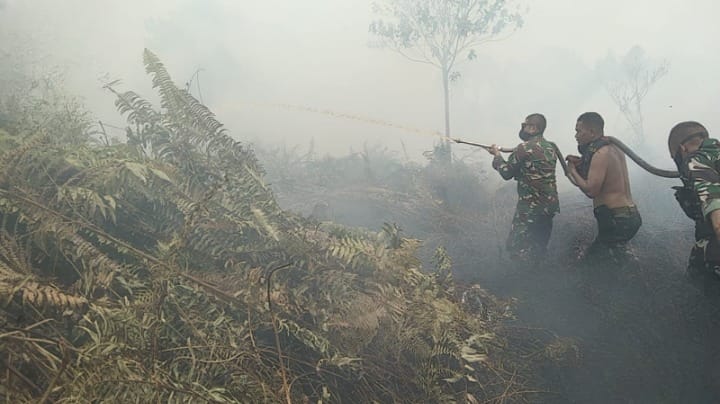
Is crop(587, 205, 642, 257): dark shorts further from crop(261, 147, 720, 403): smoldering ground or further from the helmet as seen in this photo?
the helmet

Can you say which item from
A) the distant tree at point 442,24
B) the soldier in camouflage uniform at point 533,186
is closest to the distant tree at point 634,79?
the distant tree at point 442,24

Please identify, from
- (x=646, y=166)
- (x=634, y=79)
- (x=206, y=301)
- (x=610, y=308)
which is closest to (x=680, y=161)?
(x=646, y=166)

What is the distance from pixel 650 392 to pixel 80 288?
3.25 meters

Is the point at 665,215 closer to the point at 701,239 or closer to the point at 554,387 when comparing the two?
the point at 701,239

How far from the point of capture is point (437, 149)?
891 cm

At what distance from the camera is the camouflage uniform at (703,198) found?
271 cm

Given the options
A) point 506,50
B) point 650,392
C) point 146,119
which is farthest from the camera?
point 506,50

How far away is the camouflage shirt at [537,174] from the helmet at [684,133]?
1.10 meters

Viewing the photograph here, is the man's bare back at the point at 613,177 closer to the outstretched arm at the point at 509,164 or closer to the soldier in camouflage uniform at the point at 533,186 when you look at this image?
the soldier in camouflage uniform at the point at 533,186

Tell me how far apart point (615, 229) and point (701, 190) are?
959 millimetres

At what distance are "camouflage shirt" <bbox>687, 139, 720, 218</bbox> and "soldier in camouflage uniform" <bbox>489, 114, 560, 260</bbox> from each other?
1302mm

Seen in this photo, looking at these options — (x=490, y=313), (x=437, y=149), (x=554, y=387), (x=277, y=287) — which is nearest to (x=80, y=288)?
(x=277, y=287)

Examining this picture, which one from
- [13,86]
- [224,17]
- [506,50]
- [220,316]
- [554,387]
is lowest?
[554,387]

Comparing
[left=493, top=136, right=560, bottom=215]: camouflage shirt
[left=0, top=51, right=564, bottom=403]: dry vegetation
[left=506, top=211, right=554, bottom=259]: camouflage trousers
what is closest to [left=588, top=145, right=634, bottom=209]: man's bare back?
[left=493, top=136, right=560, bottom=215]: camouflage shirt
